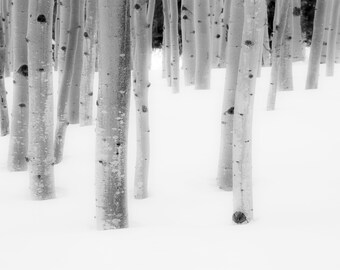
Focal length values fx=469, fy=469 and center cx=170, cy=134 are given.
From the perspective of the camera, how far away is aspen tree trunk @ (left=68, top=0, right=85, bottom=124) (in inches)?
242

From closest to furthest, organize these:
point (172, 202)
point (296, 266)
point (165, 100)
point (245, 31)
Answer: point (296, 266), point (245, 31), point (172, 202), point (165, 100)

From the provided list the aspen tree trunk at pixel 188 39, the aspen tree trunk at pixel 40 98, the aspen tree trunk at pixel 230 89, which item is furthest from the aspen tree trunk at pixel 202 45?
the aspen tree trunk at pixel 40 98

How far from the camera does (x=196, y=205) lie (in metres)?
4.19

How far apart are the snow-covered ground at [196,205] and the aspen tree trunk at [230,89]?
0.20m

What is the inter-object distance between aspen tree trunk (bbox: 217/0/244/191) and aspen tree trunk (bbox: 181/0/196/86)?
5.22 meters

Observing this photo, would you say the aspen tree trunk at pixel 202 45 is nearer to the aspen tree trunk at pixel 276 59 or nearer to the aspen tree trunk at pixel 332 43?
the aspen tree trunk at pixel 276 59

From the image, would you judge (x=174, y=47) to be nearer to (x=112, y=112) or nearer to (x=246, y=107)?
(x=246, y=107)

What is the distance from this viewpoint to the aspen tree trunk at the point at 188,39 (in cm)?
948

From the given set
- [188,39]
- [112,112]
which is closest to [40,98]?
[112,112]

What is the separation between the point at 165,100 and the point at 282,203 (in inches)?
181

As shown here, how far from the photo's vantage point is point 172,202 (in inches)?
170

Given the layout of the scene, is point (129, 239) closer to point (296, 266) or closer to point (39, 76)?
point (296, 266)

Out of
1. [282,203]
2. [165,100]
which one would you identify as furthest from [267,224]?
[165,100]

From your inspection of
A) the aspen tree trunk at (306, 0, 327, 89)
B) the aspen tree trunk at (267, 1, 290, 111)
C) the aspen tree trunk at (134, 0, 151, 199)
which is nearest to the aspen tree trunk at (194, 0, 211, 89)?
the aspen tree trunk at (306, 0, 327, 89)
